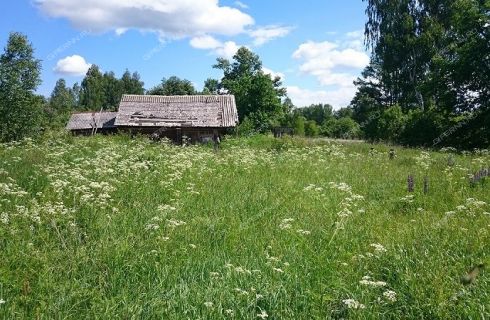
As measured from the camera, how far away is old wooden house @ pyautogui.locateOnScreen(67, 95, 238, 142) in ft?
107

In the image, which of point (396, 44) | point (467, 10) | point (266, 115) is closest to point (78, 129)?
point (266, 115)

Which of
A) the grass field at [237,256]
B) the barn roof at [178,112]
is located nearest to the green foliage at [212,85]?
the barn roof at [178,112]

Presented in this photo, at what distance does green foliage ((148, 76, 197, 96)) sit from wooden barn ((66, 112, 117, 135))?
25.6 metres

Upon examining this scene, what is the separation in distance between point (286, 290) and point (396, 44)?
39281mm

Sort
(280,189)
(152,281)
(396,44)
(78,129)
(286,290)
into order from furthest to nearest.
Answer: (78,129) < (396,44) < (280,189) < (152,281) < (286,290)

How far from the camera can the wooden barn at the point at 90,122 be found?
50.0 metres

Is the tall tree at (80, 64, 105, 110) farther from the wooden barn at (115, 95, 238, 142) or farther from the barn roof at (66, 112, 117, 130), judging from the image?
the wooden barn at (115, 95, 238, 142)

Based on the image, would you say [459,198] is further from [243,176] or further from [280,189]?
[243,176]

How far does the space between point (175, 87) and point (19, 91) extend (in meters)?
37.4

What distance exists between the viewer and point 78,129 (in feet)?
172

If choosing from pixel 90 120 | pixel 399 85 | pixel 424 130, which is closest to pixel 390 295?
pixel 424 130

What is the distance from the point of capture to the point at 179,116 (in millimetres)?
33500

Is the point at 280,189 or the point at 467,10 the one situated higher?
the point at 467,10

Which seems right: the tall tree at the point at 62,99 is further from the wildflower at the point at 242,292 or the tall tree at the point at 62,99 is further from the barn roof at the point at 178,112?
the wildflower at the point at 242,292
